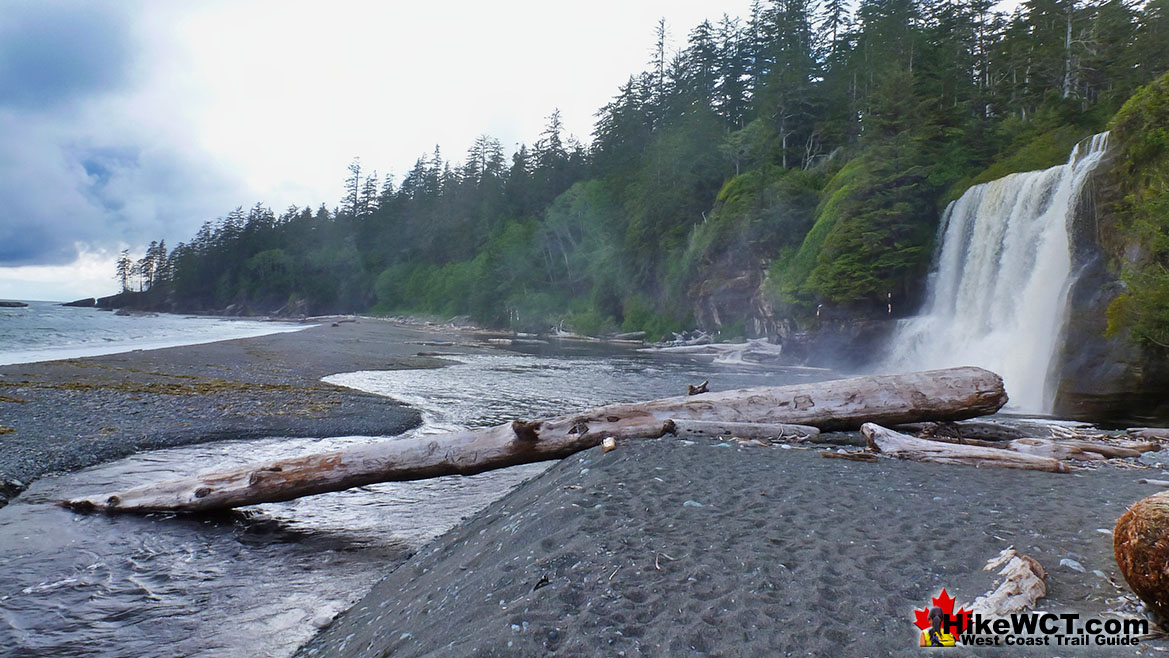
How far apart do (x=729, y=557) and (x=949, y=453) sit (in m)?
4.53

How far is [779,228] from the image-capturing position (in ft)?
125

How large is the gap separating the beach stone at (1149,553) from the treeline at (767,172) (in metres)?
27.5

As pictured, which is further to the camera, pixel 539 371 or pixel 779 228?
pixel 779 228

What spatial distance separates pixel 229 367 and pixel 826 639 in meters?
22.2

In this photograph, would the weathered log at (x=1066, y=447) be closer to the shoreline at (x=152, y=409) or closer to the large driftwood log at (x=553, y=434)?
the large driftwood log at (x=553, y=434)

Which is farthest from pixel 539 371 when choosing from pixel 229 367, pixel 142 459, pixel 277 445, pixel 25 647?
pixel 25 647

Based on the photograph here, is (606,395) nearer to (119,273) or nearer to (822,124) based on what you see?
(822,124)

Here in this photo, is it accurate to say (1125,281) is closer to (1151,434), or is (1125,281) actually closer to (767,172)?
(1151,434)

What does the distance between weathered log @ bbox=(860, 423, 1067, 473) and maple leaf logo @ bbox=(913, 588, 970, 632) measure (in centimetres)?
A: 413

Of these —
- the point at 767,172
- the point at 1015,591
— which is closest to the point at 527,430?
the point at 1015,591

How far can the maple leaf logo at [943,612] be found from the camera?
113 inches

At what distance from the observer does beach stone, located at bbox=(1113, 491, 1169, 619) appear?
2568 mm

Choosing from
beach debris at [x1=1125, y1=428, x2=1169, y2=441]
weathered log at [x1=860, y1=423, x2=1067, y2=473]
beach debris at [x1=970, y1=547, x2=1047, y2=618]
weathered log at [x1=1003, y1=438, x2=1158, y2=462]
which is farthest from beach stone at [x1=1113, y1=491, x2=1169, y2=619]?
beach debris at [x1=1125, y1=428, x2=1169, y2=441]

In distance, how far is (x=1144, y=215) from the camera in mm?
13812
